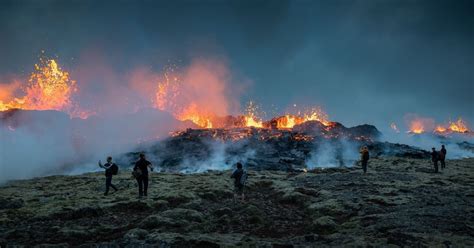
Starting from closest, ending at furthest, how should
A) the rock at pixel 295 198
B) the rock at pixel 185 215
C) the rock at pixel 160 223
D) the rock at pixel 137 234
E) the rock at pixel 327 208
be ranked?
the rock at pixel 137 234 → the rock at pixel 160 223 → the rock at pixel 185 215 → the rock at pixel 327 208 → the rock at pixel 295 198

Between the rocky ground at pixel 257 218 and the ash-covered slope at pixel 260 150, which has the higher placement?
the ash-covered slope at pixel 260 150

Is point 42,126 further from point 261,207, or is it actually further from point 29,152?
point 261,207

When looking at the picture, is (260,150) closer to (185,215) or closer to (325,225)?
(185,215)

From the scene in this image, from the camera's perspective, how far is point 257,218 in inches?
927

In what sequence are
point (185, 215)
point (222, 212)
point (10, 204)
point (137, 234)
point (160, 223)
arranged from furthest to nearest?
point (10, 204)
point (222, 212)
point (185, 215)
point (160, 223)
point (137, 234)

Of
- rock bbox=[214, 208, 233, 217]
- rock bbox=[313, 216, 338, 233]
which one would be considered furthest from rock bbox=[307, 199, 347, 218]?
rock bbox=[214, 208, 233, 217]

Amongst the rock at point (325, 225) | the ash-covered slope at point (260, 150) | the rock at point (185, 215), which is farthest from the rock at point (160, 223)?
the ash-covered slope at point (260, 150)

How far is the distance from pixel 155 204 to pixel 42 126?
14518 centimetres

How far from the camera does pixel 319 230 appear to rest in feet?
70.4

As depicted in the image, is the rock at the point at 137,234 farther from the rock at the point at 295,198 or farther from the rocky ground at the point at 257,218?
the rock at the point at 295,198

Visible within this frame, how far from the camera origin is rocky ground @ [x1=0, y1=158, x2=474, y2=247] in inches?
712

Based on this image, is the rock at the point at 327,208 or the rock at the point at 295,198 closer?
the rock at the point at 327,208

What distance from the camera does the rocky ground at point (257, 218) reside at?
59.3 feet

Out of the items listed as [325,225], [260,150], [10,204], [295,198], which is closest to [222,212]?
[325,225]
